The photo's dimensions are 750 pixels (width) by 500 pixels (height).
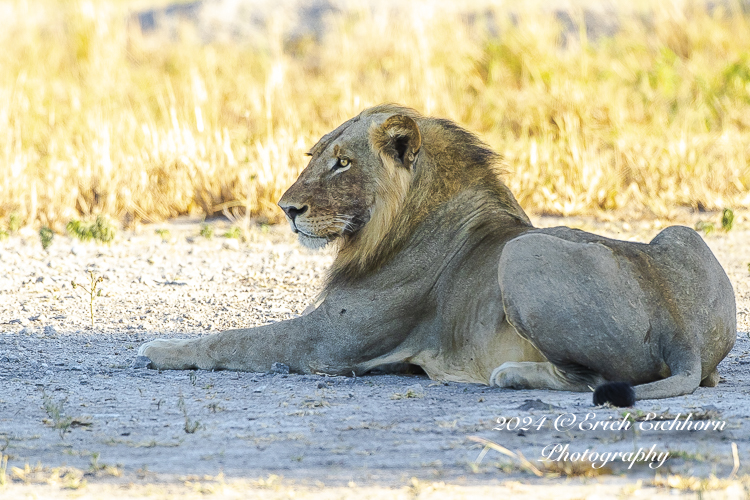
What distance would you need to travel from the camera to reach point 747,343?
17.5 ft

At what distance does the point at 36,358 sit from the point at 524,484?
288cm

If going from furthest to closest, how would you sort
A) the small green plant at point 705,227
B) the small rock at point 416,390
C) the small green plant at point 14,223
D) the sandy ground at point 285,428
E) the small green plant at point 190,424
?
the small green plant at point 14,223, the small green plant at point 705,227, the small rock at point 416,390, the small green plant at point 190,424, the sandy ground at point 285,428

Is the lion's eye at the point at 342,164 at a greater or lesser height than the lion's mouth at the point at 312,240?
greater

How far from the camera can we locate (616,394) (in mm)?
3537

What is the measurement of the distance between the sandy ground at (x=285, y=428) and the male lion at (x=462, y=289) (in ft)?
0.48

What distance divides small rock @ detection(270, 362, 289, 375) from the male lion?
0.03 meters

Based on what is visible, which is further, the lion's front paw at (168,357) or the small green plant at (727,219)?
the small green plant at (727,219)

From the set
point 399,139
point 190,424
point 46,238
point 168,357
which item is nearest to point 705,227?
point 399,139

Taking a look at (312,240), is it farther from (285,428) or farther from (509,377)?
(285,428)

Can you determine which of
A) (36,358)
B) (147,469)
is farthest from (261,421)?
(36,358)

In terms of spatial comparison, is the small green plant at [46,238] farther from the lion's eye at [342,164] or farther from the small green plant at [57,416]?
the small green plant at [57,416]

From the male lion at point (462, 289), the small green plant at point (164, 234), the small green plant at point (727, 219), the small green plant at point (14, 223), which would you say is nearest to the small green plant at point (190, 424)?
the male lion at point (462, 289)

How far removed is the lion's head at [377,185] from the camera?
4707 mm

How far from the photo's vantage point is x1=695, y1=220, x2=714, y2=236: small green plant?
7.52 meters
